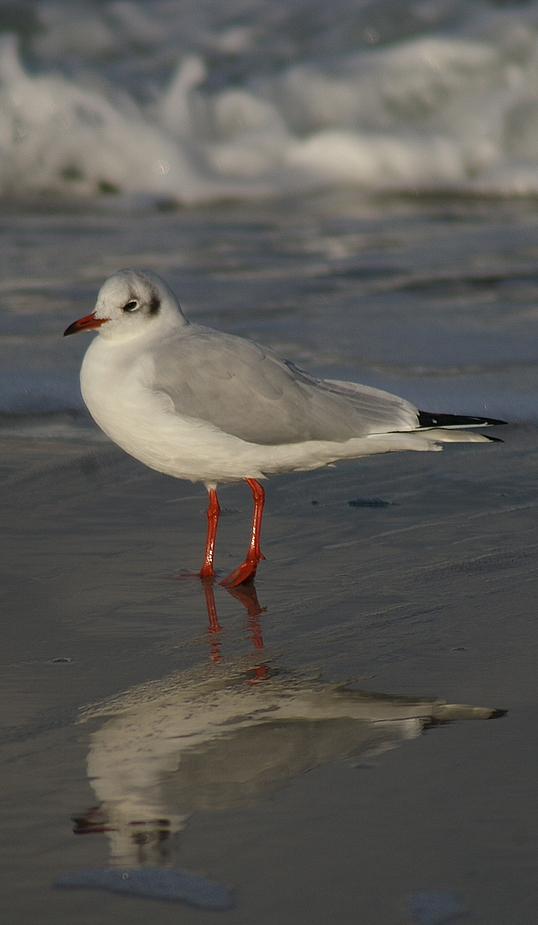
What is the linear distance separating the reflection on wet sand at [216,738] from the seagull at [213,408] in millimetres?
1009

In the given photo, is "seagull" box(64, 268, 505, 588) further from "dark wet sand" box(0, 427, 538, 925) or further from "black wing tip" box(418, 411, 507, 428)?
"dark wet sand" box(0, 427, 538, 925)

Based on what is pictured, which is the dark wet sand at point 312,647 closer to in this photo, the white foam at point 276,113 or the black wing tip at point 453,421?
the black wing tip at point 453,421

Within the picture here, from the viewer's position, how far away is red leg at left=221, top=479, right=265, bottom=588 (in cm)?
401

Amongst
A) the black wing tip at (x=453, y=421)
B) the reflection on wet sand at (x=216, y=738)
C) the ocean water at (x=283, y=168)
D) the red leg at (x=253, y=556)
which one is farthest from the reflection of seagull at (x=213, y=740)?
the ocean water at (x=283, y=168)

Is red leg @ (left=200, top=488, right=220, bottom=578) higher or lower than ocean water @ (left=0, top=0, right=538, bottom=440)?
lower

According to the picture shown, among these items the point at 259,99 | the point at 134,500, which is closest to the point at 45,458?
the point at 134,500

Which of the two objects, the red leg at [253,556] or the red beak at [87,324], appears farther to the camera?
the red beak at [87,324]

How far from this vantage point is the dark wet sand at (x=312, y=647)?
2.18m

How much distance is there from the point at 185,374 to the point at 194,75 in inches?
470

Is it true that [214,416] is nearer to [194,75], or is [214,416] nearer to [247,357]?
[247,357]

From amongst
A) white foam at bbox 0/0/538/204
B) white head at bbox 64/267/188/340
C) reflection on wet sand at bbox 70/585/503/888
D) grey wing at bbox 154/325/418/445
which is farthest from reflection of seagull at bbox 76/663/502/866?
white foam at bbox 0/0/538/204

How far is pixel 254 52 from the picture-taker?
16031 millimetres

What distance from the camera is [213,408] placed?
426 cm

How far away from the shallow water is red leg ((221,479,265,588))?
67 mm
